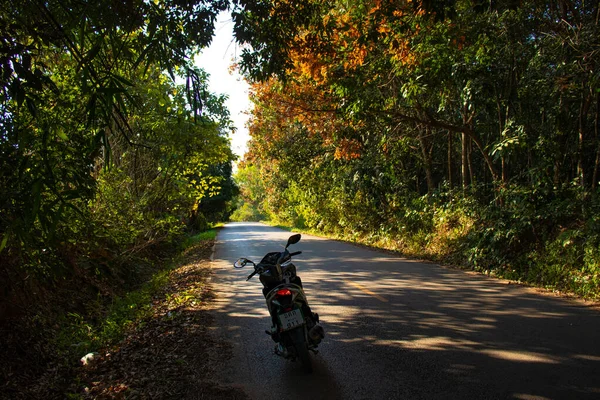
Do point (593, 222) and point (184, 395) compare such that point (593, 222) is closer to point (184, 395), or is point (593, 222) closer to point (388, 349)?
point (388, 349)

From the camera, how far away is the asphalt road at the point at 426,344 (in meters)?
4.21

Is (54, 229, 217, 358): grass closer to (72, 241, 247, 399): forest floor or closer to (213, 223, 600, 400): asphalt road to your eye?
(72, 241, 247, 399): forest floor

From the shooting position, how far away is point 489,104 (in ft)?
40.7

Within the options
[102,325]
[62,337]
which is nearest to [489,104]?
[102,325]

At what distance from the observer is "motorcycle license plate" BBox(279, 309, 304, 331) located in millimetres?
4734

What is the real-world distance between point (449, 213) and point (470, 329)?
965 centimetres

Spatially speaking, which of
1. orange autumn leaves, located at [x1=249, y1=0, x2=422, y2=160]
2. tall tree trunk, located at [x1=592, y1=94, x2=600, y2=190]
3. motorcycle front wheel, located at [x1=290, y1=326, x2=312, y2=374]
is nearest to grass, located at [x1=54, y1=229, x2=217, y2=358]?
motorcycle front wheel, located at [x1=290, y1=326, x2=312, y2=374]

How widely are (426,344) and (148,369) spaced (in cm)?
329

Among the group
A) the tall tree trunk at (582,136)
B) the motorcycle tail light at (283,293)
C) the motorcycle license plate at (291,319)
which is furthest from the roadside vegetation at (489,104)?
the motorcycle license plate at (291,319)

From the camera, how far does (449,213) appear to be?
49.6 ft

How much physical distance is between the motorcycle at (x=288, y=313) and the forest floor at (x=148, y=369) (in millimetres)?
751

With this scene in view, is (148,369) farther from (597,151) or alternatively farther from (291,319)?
(597,151)

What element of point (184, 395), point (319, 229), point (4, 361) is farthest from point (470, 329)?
point (319, 229)

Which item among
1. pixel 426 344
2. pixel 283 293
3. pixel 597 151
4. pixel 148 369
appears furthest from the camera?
pixel 597 151
